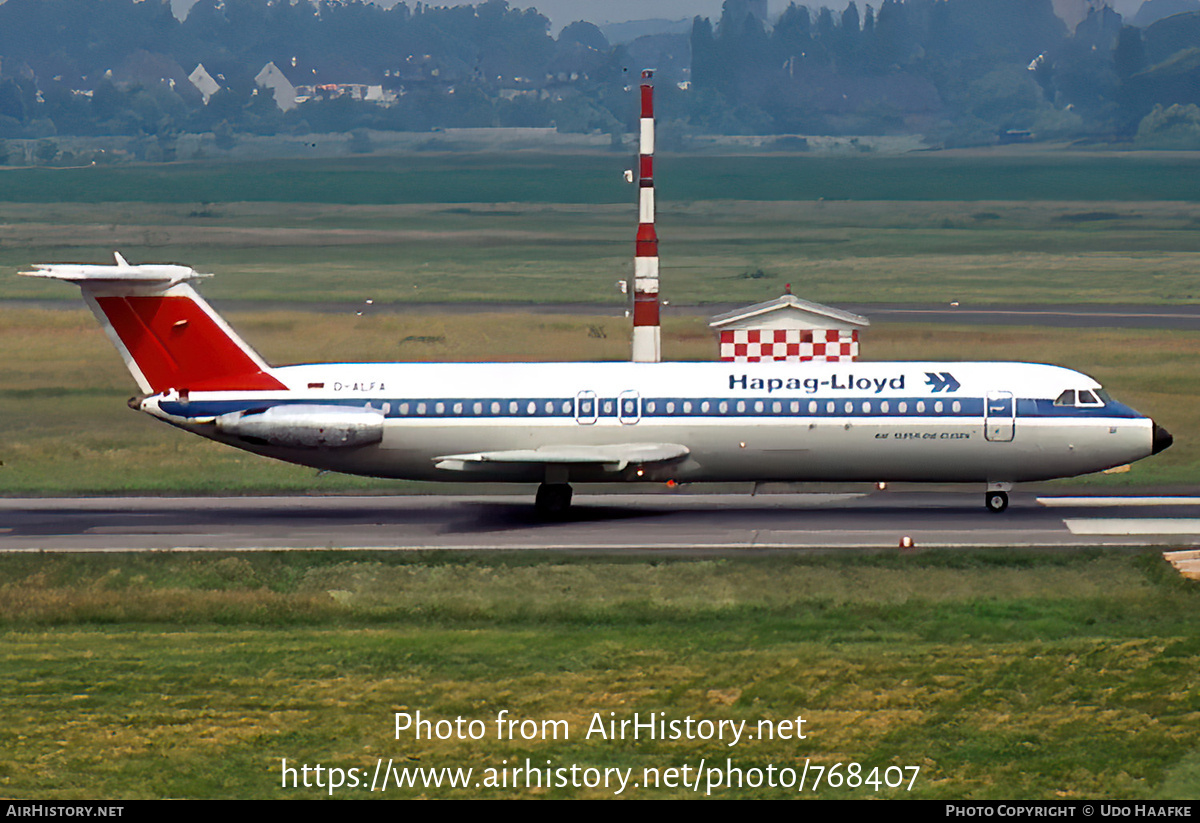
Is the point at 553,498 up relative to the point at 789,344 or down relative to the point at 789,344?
down

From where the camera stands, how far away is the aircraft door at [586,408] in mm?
40031

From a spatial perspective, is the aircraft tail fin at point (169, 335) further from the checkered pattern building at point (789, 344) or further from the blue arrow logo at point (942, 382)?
the blue arrow logo at point (942, 382)

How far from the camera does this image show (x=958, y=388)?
39.9 metres

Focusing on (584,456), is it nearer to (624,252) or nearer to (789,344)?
(789,344)

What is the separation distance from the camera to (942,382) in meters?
40.0

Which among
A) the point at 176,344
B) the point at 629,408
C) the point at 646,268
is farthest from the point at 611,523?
the point at 646,268

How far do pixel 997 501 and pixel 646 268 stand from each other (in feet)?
46.4

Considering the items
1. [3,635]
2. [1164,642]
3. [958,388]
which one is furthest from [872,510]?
[3,635]

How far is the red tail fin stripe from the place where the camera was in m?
40.3

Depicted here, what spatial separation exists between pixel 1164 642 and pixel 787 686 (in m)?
7.08

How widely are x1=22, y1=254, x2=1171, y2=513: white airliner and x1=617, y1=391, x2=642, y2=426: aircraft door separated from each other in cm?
3

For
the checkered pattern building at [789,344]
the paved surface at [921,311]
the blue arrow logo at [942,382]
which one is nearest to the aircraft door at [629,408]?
the blue arrow logo at [942,382]

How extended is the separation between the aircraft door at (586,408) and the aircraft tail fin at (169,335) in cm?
731
